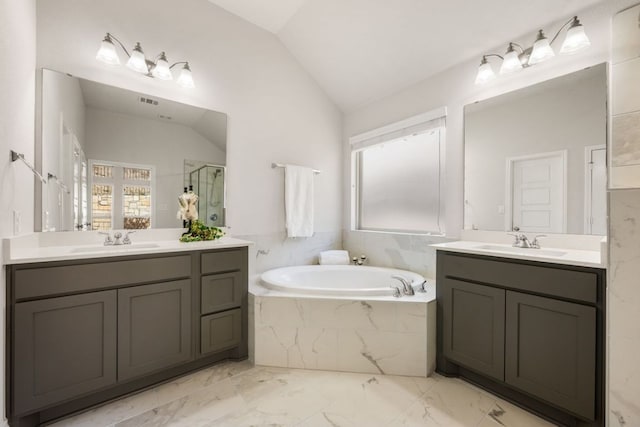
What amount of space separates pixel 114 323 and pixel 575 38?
317 cm

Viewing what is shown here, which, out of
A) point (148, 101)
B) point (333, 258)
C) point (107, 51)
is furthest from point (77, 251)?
point (333, 258)

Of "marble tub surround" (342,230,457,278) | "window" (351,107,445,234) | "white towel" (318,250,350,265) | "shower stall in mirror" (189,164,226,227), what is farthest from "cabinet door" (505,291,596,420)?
"shower stall in mirror" (189,164,226,227)

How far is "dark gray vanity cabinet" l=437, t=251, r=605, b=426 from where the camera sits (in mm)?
1401

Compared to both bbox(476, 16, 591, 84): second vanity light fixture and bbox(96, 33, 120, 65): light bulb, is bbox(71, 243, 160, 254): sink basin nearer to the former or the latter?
bbox(96, 33, 120, 65): light bulb

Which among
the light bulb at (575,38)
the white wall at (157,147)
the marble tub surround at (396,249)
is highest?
the light bulb at (575,38)

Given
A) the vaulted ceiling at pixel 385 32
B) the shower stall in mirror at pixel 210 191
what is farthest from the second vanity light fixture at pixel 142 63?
the vaulted ceiling at pixel 385 32

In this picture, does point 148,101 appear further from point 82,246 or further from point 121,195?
point 82,246

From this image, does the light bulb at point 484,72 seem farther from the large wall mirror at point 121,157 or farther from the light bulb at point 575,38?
the large wall mirror at point 121,157

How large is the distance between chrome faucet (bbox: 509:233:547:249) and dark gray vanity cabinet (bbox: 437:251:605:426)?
0.45 meters

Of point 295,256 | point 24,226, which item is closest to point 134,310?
point 24,226

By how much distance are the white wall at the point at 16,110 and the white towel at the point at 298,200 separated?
1.88 metres

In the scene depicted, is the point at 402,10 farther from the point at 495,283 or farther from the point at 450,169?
the point at 495,283

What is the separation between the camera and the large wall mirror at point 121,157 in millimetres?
1879

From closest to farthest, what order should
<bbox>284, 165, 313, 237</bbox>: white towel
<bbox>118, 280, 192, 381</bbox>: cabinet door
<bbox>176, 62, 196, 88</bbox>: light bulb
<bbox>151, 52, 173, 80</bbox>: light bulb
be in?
1. <bbox>118, 280, 192, 381</bbox>: cabinet door
2. <bbox>151, 52, 173, 80</bbox>: light bulb
3. <bbox>176, 62, 196, 88</bbox>: light bulb
4. <bbox>284, 165, 313, 237</bbox>: white towel
